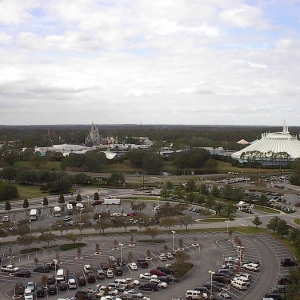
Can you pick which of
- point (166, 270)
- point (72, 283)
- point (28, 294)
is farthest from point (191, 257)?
point (28, 294)

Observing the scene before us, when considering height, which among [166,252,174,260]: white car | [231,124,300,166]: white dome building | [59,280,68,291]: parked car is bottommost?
[59,280,68,291]: parked car

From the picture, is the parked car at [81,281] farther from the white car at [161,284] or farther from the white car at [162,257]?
the white car at [162,257]

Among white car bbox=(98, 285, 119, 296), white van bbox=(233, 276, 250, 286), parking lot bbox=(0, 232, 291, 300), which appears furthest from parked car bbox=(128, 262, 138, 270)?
white van bbox=(233, 276, 250, 286)

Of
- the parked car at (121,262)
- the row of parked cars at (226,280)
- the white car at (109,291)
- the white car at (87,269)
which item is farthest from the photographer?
the parked car at (121,262)

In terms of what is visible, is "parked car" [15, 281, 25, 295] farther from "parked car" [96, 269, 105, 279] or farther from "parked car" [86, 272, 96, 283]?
"parked car" [96, 269, 105, 279]

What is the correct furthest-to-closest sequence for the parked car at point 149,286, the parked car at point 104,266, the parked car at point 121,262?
1. the parked car at point 121,262
2. the parked car at point 104,266
3. the parked car at point 149,286

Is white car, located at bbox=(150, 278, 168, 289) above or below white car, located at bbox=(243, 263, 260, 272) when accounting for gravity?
below

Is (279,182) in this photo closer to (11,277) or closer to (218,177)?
(218,177)

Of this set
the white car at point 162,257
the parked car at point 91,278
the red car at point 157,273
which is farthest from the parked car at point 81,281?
the white car at point 162,257
